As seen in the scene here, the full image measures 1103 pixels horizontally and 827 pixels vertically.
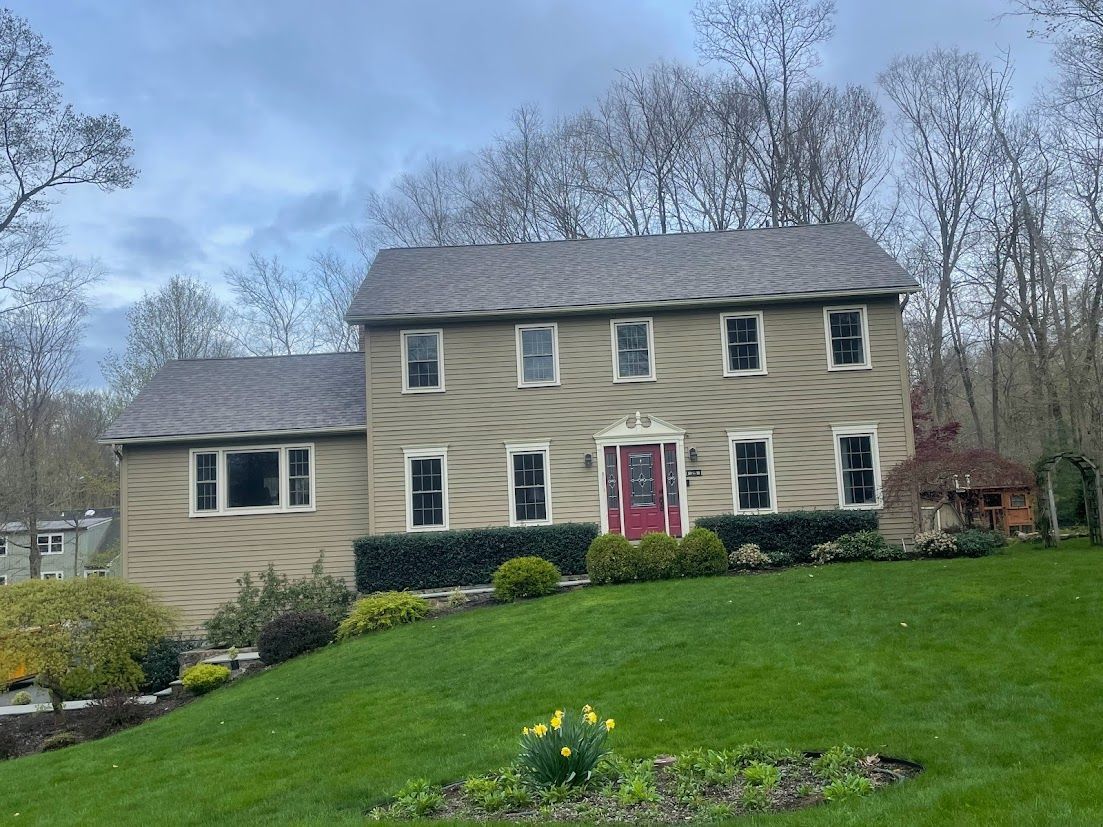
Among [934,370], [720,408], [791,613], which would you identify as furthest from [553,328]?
[934,370]

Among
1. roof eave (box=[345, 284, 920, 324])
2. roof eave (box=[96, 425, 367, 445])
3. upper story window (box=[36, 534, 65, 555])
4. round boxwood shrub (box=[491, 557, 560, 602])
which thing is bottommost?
round boxwood shrub (box=[491, 557, 560, 602])

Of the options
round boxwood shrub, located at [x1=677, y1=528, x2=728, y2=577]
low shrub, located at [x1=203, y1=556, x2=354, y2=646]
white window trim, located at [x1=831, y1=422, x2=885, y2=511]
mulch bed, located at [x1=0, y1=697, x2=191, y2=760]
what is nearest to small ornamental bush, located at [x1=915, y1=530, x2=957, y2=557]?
white window trim, located at [x1=831, y1=422, x2=885, y2=511]

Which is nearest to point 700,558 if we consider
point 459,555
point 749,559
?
point 749,559

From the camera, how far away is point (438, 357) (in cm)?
1942

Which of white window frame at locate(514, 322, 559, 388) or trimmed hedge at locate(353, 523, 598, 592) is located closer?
trimmed hedge at locate(353, 523, 598, 592)

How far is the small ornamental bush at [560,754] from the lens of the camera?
20.5 ft

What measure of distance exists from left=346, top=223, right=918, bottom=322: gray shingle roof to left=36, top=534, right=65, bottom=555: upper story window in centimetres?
2910

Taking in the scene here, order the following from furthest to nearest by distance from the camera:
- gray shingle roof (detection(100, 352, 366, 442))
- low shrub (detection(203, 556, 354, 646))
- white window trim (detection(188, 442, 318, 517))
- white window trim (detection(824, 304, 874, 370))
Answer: gray shingle roof (detection(100, 352, 366, 442)), white window trim (detection(188, 442, 318, 517)), white window trim (detection(824, 304, 874, 370)), low shrub (detection(203, 556, 354, 646))

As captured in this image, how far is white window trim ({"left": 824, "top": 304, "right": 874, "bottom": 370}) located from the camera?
1900 centimetres

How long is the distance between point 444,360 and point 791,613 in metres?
10.00

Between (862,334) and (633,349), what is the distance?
4.73 metres

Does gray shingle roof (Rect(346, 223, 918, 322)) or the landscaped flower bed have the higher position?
gray shingle roof (Rect(346, 223, 918, 322))

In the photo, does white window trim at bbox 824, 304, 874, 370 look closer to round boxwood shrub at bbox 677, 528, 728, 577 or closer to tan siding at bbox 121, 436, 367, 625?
round boxwood shrub at bbox 677, 528, 728, 577

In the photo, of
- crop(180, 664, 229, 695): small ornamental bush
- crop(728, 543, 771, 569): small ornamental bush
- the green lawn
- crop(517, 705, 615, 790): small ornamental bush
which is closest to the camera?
crop(517, 705, 615, 790): small ornamental bush
